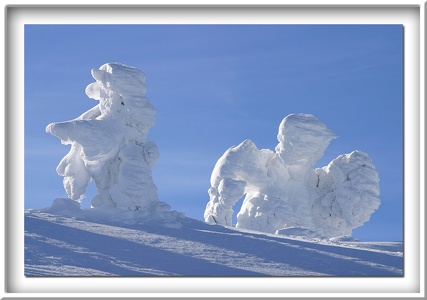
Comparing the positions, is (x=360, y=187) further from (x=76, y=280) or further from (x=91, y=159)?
(x=76, y=280)

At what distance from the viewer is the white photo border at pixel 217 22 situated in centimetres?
1382

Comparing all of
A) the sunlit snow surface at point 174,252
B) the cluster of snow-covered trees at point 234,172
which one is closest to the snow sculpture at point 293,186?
the cluster of snow-covered trees at point 234,172

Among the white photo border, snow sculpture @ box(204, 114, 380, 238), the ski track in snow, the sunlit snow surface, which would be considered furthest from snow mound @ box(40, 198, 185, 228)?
→ the white photo border

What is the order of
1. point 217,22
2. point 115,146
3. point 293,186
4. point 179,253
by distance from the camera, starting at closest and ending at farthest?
point 217,22 → point 179,253 → point 115,146 → point 293,186

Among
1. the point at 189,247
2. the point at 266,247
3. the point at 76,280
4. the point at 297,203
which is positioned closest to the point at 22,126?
the point at 76,280

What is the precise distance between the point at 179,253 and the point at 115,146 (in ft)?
16.8

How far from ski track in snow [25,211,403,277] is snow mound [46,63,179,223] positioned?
1518 mm

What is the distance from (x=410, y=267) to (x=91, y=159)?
10.4 metres

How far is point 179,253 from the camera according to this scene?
17.8 m

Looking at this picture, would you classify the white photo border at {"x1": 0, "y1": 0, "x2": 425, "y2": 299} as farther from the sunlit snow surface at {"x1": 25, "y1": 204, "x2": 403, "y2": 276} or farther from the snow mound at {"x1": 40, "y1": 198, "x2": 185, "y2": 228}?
the snow mound at {"x1": 40, "y1": 198, "x2": 185, "y2": 228}

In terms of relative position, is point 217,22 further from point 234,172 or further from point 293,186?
point 293,186

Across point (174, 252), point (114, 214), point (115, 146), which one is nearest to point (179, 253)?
point (174, 252)

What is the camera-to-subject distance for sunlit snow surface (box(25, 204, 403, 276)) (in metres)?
16.5

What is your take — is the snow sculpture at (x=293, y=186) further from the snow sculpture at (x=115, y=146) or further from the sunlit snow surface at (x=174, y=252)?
the sunlit snow surface at (x=174, y=252)
